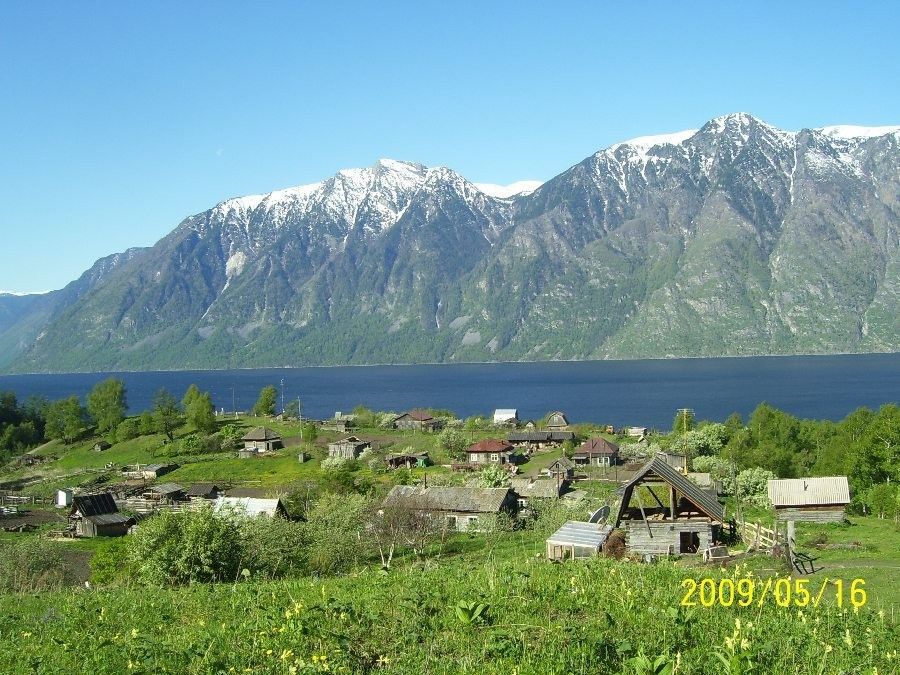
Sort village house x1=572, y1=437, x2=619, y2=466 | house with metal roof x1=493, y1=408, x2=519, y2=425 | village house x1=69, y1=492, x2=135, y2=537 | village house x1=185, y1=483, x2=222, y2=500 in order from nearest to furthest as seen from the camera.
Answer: village house x1=69, y1=492, x2=135, y2=537
village house x1=185, y1=483, x2=222, y2=500
village house x1=572, y1=437, x2=619, y2=466
house with metal roof x1=493, y1=408, x2=519, y2=425

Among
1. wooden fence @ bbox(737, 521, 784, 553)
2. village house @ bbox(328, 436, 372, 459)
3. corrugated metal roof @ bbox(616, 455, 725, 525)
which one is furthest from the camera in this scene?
A: village house @ bbox(328, 436, 372, 459)

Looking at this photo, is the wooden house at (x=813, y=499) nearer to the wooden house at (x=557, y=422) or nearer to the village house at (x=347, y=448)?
the village house at (x=347, y=448)

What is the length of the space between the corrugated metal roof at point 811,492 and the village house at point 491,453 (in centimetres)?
4616

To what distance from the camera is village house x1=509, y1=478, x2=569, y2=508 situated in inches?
2445

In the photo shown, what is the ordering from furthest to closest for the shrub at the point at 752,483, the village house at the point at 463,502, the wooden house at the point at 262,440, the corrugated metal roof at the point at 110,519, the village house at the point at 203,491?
the wooden house at the point at 262,440, the village house at the point at 203,491, the corrugated metal roof at the point at 110,519, the shrub at the point at 752,483, the village house at the point at 463,502

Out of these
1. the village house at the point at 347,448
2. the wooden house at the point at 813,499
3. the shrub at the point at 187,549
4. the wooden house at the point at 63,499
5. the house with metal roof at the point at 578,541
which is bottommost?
the wooden house at the point at 63,499

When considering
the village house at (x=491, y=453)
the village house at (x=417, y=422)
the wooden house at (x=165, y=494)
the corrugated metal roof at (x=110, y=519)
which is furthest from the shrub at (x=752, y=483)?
the village house at (x=417, y=422)

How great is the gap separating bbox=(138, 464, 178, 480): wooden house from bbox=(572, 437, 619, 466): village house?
5296cm

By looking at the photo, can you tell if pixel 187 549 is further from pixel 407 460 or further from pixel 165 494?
pixel 407 460

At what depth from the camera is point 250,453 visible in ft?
342

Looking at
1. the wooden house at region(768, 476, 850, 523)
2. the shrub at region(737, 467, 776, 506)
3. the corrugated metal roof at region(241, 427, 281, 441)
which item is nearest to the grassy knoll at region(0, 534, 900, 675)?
the wooden house at region(768, 476, 850, 523)

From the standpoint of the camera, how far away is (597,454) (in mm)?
92062

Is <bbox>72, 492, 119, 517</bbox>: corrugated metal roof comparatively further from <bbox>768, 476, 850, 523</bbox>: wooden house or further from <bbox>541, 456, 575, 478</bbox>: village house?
<bbox>768, 476, 850, 523</bbox>: wooden house

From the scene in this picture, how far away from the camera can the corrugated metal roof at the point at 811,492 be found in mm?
48750
